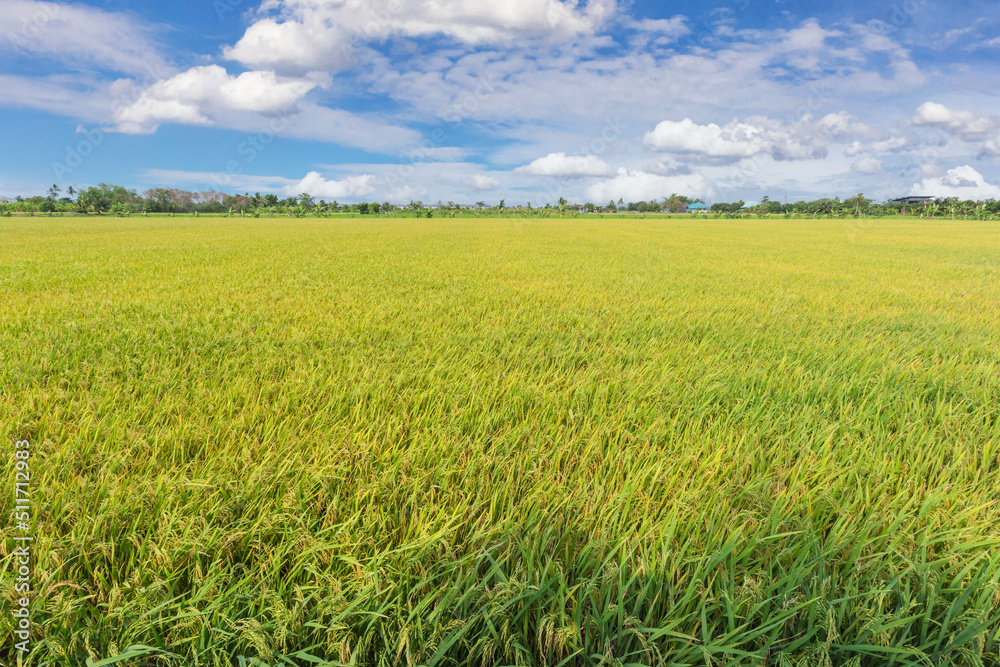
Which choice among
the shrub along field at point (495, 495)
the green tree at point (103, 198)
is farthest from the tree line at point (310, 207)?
the shrub along field at point (495, 495)

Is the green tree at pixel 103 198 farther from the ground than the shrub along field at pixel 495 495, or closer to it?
farther from the ground

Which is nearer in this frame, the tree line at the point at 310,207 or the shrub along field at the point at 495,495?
the shrub along field at the point at 495,495

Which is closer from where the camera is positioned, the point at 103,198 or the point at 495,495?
the point at 495,495

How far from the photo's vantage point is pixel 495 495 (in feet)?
5.49

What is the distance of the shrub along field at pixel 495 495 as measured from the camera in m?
1.17

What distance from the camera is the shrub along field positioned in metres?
1.17

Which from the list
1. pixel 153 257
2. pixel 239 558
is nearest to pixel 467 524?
pixel 239 558

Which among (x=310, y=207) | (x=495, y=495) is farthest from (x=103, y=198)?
(x=495, y=495)

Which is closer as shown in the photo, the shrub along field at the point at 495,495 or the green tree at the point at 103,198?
the shrub along field at the point at 495,495

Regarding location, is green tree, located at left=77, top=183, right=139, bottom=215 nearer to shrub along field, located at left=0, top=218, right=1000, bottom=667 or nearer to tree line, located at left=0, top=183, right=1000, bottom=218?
tree line, located at left=0, top=183, right=1000, bottom=218

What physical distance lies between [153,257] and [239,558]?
38.4 ft

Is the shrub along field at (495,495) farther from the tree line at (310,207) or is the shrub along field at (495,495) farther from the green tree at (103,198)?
the green tree at (103,198)

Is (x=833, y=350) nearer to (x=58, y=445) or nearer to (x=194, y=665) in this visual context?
(x=194, y=665)

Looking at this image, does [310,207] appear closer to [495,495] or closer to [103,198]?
[103,198]
